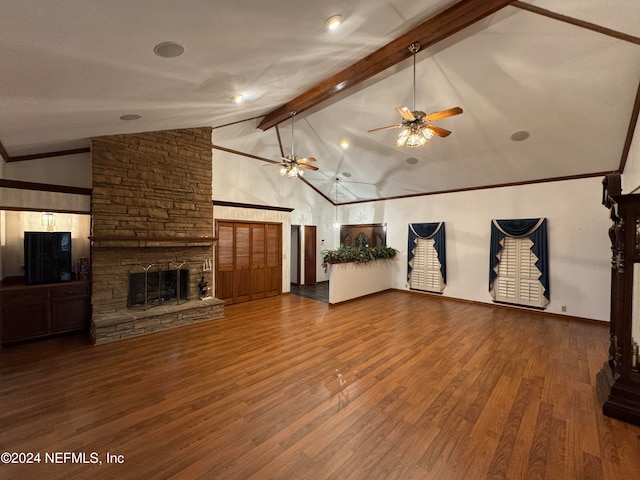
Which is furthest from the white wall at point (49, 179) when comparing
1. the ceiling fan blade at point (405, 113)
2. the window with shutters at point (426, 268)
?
the window with shutters at point (426, 268)

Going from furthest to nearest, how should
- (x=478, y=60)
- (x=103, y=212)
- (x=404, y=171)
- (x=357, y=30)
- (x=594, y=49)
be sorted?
(x=404, y=171), (x=103, y=212), (x=478, y=60), (x=594, y=49), (x=357, y=30)

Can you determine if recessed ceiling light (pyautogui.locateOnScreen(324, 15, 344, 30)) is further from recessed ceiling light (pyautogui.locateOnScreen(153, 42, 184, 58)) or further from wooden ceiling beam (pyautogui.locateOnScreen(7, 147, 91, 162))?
wooden ceiling beam (pyautogui.locateOnScreen(7, 147, 91, 162))

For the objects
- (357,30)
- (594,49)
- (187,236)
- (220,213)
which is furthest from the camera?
(220,213)

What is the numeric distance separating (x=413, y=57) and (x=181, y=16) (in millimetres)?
2701

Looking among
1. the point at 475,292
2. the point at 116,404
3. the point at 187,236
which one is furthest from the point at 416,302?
the point at 116,404

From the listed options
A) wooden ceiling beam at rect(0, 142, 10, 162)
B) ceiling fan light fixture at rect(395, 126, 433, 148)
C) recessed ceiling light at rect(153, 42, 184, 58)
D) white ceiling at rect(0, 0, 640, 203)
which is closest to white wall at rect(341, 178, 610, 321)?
white ceiling at rect(0, 0, 640, 203)

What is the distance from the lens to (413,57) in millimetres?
3293

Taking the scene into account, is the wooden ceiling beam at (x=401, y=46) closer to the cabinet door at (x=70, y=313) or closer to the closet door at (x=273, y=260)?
the closet door at (x=273, y=260)

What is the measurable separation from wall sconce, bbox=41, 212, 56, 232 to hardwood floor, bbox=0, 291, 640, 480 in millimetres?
1904

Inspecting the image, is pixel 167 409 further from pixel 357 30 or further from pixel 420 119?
pixel 357 30

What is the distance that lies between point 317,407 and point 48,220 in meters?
5.38

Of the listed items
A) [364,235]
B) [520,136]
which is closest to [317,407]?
[520,136]

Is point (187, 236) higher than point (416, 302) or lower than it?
higher

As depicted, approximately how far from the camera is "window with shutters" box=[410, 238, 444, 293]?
7.11 meters
